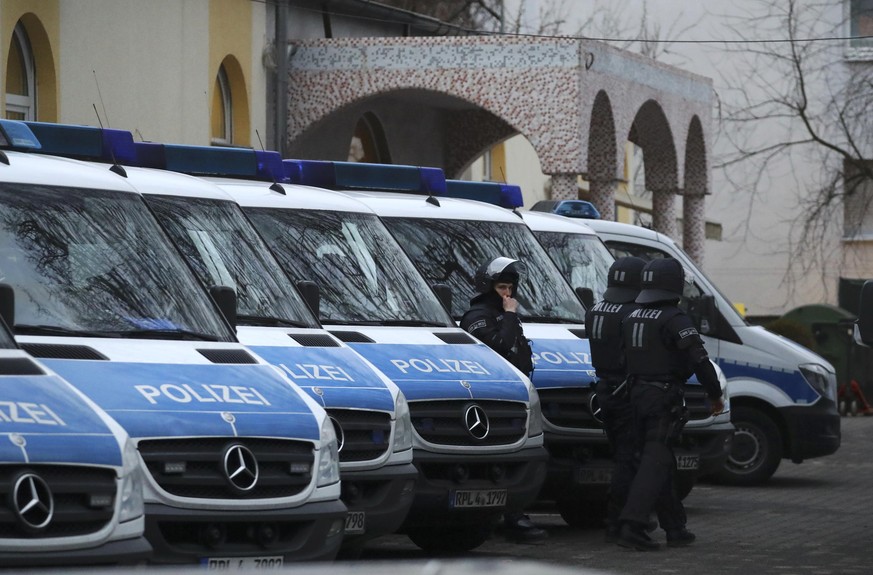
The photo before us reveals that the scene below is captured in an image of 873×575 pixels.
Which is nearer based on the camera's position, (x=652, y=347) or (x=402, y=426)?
(x=402, y=426)

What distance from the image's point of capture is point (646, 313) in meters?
11.2

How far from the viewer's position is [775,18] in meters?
36.2

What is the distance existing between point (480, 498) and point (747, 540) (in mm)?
2730

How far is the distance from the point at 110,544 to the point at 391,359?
13.0ft

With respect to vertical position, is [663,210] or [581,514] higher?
[663,210]

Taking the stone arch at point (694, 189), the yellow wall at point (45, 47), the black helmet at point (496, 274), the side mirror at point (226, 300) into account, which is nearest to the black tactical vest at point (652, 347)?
the black helmet at point (496, 274)

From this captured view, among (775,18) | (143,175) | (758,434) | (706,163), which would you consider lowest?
(758,434)

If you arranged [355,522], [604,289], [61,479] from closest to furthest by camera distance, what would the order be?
[61,479], [355,522], [604,289]

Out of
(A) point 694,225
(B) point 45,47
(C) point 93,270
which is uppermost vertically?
(B) point 45,47

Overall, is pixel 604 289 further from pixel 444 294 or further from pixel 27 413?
pixel 27 413

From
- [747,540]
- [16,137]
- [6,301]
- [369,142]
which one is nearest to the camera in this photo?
[6,301]

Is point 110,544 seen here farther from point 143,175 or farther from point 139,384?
point 143,175

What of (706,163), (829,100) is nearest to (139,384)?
(706,163)

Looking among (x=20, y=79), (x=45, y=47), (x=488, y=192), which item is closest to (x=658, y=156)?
(x=45, y=47)
